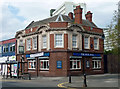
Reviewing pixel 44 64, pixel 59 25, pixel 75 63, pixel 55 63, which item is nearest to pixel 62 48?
pixel 55 63

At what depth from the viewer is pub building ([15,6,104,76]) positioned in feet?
89.5

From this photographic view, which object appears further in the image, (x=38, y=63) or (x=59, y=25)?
(x=38, y=63)

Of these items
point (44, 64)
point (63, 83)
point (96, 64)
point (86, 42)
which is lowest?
point (63, 83)

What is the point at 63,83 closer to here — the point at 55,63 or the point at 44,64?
the point at 55,63

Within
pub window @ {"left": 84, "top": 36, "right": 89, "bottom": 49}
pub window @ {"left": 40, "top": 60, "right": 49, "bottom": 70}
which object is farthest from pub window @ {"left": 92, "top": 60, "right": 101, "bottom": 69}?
pub window @ {"left": 40, "top": 60, "right": 49, "bottom": 70}

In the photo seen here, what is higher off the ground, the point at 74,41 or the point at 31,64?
the point at 74,41

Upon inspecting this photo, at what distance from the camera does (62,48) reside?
90.0 feet

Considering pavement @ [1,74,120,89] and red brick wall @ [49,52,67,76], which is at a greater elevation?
red brick wall @ [49,52,67,76]

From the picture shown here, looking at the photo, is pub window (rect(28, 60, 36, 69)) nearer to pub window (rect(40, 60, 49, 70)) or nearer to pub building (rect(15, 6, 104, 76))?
pub building (rect(15, 6, 104, 76))

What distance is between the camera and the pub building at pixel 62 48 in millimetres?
27281

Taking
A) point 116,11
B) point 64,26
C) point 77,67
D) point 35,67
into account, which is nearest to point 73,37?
point 64,26

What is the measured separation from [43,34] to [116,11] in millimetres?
15804

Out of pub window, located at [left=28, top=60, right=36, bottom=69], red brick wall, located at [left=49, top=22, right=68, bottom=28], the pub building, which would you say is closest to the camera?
the pub building

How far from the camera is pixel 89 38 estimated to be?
30578mm
